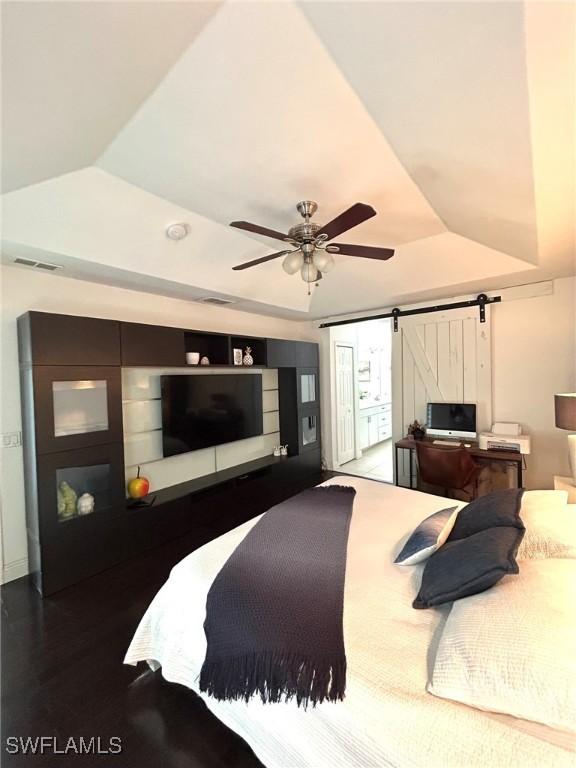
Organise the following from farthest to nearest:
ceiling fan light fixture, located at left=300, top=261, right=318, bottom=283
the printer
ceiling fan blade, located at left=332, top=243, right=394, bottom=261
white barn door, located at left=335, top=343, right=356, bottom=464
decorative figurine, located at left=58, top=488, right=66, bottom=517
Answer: white barn door, located at left=335, top=343, right=356, bottom=464 < the printer < decorative figurine, located at left=58, top=488, right=66, bottom=517 < ceiling fan light fixture, located at left=300, top=261, right=318, bottom=283 < ceiling fan blade, located at left=332, top=243, right=394, bottom=261

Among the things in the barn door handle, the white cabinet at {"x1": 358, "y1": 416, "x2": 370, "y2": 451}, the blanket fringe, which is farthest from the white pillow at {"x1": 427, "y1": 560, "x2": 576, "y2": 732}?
the white cabinet at {"x1": 358, "y1": 416, "x2": 370, "y2": 451}

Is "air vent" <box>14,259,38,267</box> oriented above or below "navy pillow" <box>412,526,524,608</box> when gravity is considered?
above

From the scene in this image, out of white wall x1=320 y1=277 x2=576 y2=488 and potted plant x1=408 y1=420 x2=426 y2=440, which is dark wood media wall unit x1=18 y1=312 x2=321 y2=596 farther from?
white wall x1=320 y1=277 x2=576 y2=488

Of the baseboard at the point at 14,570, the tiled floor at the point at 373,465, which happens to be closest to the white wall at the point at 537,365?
the tiled floor at the point at 373,465

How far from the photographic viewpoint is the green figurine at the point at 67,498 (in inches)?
101

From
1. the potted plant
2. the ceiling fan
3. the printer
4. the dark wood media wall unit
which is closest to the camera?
the ceiling fan

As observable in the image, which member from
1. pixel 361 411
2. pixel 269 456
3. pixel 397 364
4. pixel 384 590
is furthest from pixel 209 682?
Result: pixel 361 411

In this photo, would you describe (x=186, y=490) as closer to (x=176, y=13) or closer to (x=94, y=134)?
(x=94, y=134)

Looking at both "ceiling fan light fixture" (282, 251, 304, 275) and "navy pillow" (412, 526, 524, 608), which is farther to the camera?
"ceiling fan light fixture" (282, 251, 304, 275)

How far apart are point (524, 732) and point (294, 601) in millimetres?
768

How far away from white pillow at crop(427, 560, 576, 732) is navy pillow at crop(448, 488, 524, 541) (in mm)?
402

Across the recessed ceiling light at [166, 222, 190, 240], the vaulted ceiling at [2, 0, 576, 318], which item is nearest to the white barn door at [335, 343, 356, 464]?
the vaulted ceiling at [2, 0, 576, 318]

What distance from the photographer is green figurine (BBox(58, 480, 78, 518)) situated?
256 centimetres

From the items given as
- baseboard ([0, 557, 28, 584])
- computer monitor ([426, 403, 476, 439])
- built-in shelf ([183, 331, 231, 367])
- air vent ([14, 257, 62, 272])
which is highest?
air vent ([14, 257, 62, 272])
